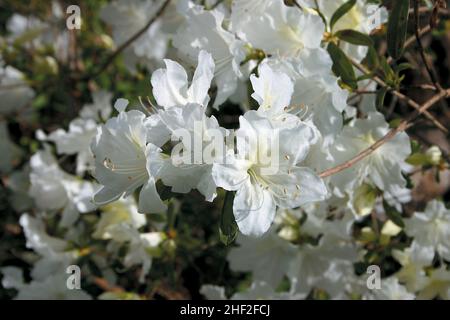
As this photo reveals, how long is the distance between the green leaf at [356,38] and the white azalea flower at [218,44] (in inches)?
8.9

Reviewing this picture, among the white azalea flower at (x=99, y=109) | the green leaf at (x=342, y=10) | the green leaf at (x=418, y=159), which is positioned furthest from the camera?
the white azalea flower at (x=99, y=109)

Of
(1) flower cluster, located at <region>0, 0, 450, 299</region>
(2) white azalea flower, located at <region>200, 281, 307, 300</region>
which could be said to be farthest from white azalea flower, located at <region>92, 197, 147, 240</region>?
(2) white azalea flower, located at <region>200, 281, 307, 300</region>

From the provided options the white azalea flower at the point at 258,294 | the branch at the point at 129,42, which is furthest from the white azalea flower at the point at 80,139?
the white azalea flower at the point at 258,294

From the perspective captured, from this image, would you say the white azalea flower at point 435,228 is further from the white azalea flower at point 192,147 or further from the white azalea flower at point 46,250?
the white azalea flower at point 46,250

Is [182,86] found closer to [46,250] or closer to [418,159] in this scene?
[418,159]

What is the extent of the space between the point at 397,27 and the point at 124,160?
61 centimetres

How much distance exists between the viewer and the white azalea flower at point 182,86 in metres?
1.25

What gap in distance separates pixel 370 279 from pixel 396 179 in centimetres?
31

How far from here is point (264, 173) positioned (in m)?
1.24

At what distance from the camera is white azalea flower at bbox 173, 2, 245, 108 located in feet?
4.81

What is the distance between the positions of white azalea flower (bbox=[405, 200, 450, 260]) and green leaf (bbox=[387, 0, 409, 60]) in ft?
1.53

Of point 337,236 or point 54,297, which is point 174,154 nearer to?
point 337,236

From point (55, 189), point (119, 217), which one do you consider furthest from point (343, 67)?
point (55, 189)

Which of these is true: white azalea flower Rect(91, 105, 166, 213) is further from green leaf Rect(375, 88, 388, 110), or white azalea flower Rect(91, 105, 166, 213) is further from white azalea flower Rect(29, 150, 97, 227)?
white azalea flower Rect(29, 150, 97, 227)
